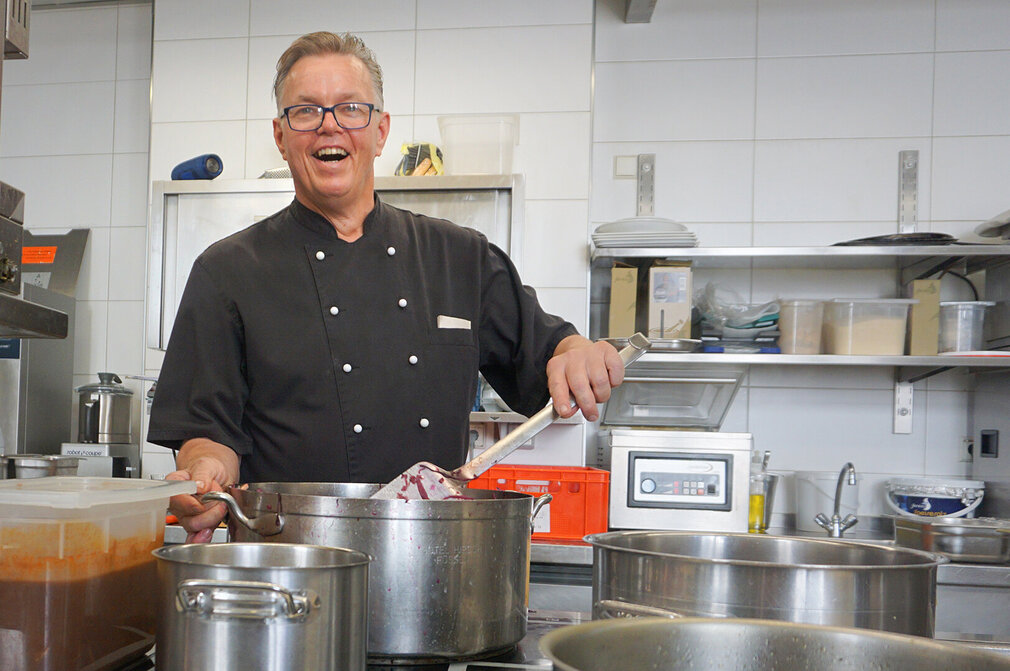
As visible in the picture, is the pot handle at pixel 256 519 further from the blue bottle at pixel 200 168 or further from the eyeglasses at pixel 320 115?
the blue bottle at pixel 200 168

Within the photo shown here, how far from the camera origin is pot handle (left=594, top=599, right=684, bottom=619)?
2.17ft

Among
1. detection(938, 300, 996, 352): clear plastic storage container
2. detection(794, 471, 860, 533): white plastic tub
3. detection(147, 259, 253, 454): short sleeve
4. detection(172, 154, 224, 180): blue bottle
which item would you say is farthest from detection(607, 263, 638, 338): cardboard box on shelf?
detection(147, 259, 253, 454): short sleeve

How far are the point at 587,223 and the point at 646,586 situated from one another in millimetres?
2451

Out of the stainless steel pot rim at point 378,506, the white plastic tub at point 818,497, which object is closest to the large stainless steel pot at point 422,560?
the stainless steel pot rim at point 378,506

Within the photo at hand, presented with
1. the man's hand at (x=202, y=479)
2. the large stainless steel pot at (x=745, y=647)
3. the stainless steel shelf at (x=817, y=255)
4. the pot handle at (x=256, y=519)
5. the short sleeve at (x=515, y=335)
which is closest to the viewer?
the large stainless steel pot at (x=745, y=647)

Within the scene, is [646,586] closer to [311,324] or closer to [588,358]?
[588,358]

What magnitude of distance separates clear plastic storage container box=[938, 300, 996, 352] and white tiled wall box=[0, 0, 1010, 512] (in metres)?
0.32

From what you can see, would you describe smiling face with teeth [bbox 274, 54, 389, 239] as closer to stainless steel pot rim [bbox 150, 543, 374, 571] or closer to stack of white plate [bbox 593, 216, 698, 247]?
stainless steel pot rim [bbox 150, 543, 374, 571]

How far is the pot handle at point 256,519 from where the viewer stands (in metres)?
0.78

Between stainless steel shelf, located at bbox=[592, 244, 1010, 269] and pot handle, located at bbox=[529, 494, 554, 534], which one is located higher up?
stainless steel shelf, located at bbox=[592, 244, 1010, 269]

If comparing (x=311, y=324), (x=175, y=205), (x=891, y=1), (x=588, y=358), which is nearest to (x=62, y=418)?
(x=175, y=205)

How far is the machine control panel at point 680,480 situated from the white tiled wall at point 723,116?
0.56 meters

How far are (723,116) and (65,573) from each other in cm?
301

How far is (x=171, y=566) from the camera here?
2.02ft
